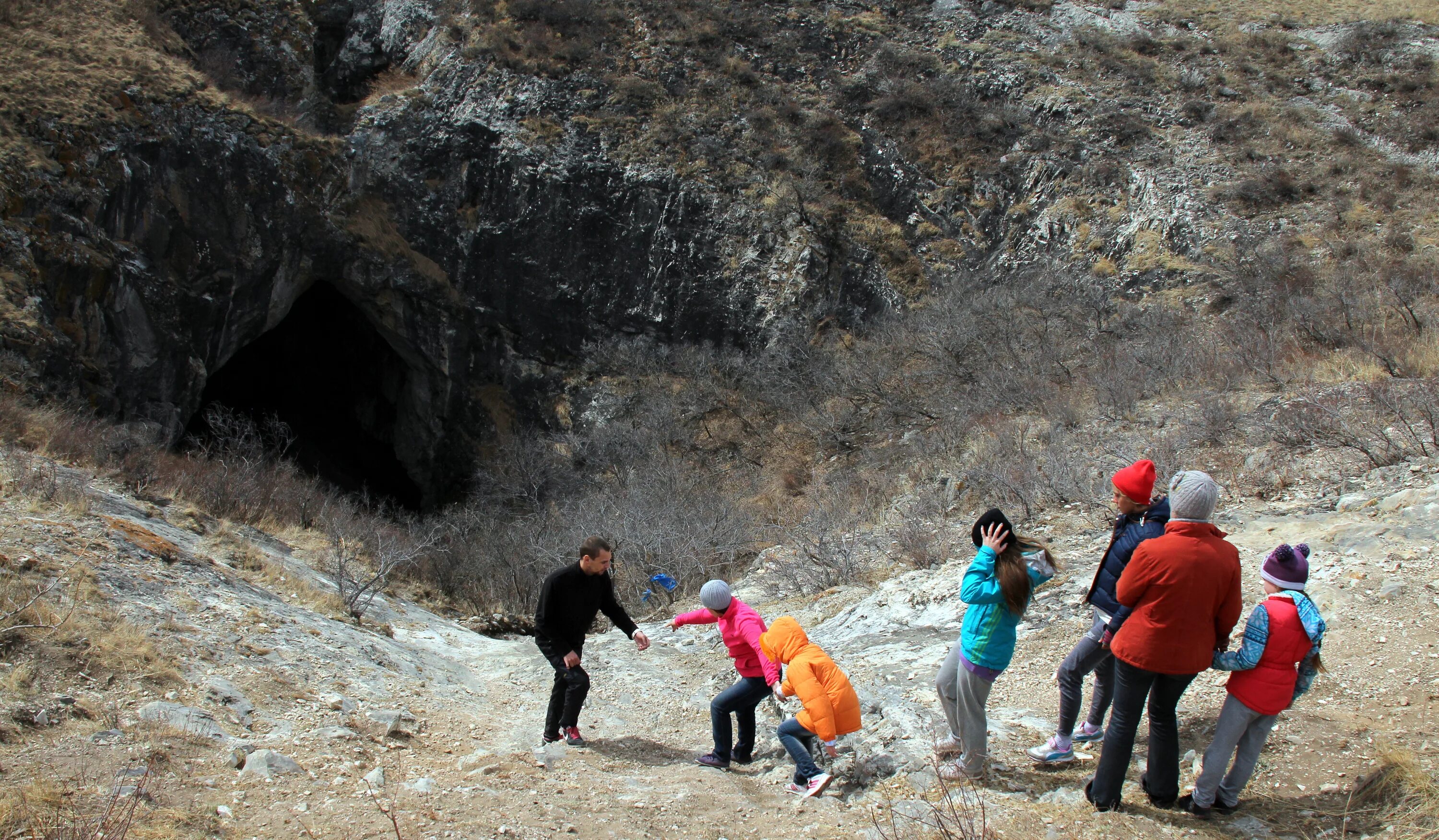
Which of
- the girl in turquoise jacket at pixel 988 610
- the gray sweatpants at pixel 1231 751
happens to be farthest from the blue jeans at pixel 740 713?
the gray sweatpants at pixel 1231 751

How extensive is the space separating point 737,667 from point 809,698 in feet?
2.10

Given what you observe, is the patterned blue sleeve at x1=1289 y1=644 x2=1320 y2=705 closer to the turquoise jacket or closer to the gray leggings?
the gray leggings

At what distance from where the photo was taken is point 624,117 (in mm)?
22750

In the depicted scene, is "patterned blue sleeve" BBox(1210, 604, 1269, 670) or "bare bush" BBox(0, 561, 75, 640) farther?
"bare bush" BBox(0, 561, 75, 640)

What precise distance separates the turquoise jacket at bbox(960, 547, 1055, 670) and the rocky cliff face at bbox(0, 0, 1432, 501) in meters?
17.1

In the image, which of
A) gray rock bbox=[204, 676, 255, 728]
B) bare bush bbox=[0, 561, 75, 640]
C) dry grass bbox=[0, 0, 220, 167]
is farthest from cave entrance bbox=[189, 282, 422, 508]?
gray rock bbox=[204, 676, 255, 728]

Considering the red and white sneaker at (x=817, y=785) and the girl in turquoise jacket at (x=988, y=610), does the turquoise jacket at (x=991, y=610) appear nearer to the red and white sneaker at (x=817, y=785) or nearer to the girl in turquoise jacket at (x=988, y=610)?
the girl in turquoise jacket at (x=988, y=610)

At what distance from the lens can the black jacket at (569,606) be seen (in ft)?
16.0

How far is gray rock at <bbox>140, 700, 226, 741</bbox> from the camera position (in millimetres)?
4531

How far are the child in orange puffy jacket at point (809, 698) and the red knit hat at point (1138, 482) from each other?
1.49 meters

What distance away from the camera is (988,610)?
3.56 metres

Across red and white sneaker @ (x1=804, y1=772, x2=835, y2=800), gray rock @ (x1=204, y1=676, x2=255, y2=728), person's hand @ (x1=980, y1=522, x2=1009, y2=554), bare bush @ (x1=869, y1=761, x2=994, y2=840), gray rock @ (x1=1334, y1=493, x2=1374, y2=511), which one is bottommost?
gray rock @ (x1=204, y1=676, x2=255, y2=728)

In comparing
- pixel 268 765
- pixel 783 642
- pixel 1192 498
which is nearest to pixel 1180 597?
pixel 1192 498

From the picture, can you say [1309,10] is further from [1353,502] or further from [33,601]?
[33,601]
